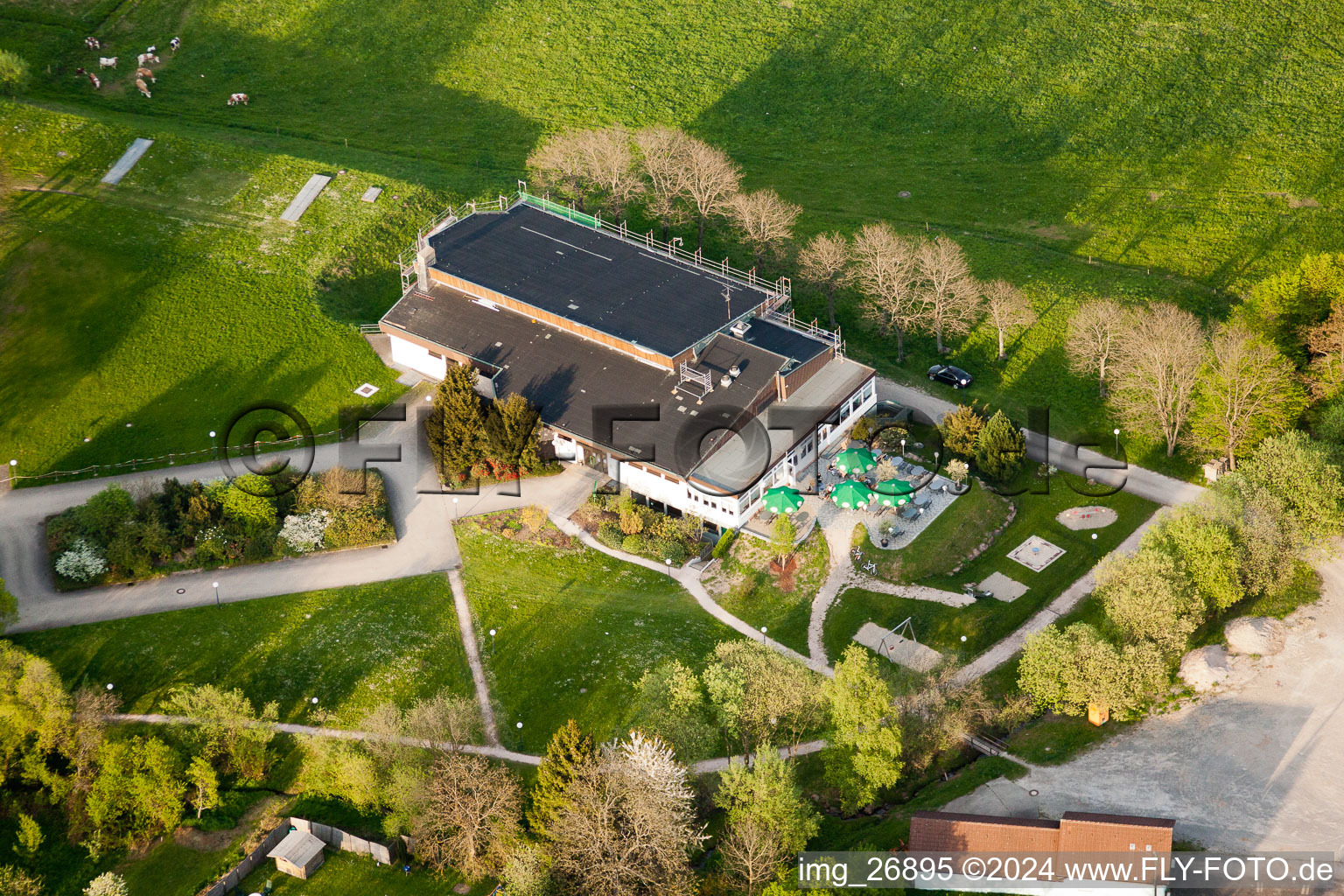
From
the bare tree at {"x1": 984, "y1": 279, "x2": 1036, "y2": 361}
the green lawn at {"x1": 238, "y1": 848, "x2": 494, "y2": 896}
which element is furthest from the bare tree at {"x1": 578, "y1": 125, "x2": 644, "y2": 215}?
the green lawn at {"x1": 238, "y1": 848, "x2": 494, "y2": 896}

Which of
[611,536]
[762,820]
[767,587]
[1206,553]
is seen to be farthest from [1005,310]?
[762,820]

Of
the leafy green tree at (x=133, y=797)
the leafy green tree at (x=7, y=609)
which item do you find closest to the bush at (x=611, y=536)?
the leafy green tree at (x=133, y=797)

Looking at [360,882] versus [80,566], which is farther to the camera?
[80,566]

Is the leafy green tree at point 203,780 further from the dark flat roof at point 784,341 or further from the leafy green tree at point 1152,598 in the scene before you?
the leafy green tree at point 1152,598

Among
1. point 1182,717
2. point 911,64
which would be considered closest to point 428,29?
point 911,64

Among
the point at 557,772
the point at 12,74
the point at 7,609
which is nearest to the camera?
the point at 557,772

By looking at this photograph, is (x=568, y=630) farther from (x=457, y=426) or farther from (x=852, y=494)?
(x=852, y=494)

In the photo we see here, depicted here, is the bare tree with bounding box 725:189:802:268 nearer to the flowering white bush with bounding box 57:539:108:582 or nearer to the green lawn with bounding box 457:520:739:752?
the green lawn with bounding box 457:520:739:752
